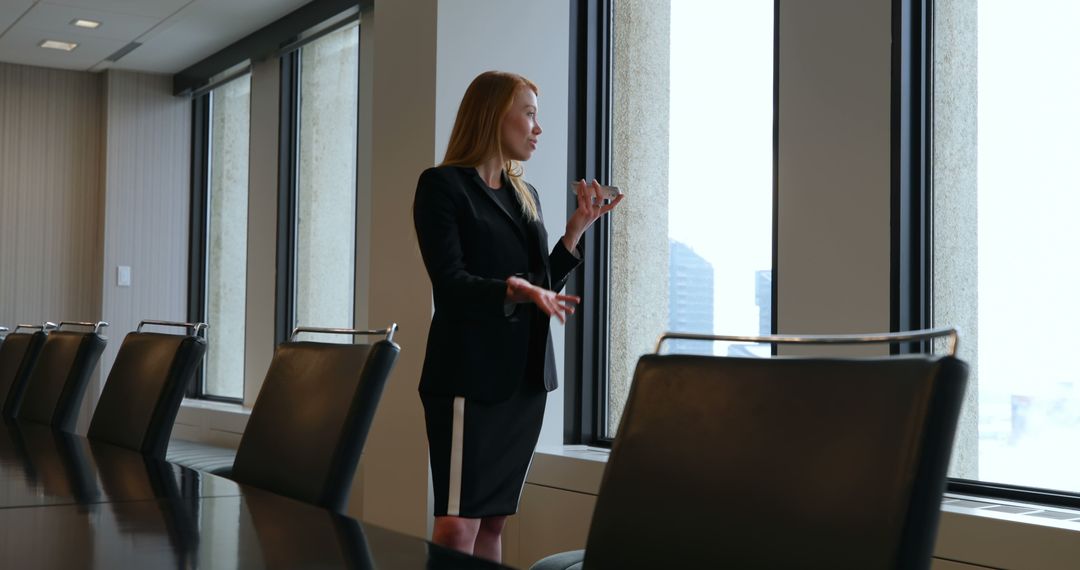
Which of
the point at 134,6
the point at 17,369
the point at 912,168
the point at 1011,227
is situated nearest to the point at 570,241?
the point at 912,168

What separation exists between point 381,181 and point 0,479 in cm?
239

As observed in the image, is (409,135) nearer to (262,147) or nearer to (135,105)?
(262,147)

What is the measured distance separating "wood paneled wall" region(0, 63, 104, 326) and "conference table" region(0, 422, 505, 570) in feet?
19.0

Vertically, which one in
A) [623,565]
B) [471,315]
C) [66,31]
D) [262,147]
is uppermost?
[66,31]

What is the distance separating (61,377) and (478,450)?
4.92ft

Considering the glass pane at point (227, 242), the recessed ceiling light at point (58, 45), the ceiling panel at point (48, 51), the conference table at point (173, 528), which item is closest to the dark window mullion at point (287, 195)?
the glass pane at point (227, 242)

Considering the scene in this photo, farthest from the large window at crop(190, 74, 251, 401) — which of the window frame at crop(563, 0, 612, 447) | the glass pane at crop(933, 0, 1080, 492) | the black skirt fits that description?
the glass pane at crop(933, 0, 1080, 492)

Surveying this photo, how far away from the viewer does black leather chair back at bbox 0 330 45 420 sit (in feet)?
11.7

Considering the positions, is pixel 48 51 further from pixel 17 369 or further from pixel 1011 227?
pixel 1011 227

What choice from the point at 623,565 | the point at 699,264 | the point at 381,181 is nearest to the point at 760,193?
the point at 699,264

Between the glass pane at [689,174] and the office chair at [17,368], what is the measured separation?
1.92m

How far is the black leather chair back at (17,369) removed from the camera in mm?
3562

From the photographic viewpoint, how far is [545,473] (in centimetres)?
350

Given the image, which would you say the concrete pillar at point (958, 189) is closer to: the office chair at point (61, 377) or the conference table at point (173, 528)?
the conference table at point (173, 528)
